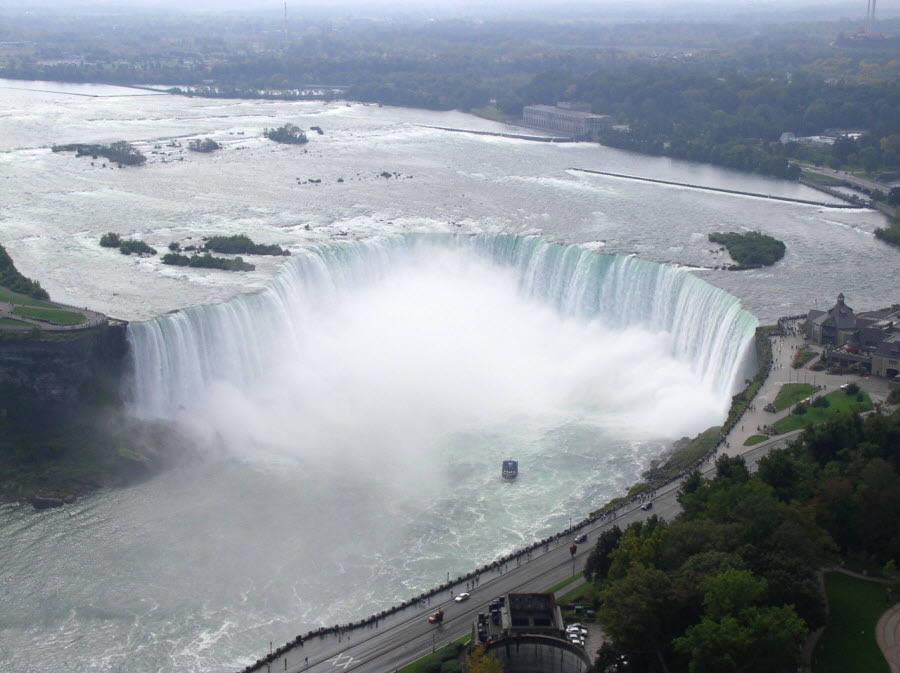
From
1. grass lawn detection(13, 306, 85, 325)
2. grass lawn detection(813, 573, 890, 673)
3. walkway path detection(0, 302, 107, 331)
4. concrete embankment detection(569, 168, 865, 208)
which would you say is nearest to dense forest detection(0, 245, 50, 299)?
walkway path detection(0, 302, 107, 331)

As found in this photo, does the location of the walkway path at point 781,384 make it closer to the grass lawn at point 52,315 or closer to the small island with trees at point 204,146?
the grass lawn at point 52,315

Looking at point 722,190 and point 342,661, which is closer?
point 342,661

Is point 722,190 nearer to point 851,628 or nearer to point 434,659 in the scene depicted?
point 851,628

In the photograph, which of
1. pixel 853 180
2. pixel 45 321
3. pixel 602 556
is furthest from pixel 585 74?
pixel 602 556

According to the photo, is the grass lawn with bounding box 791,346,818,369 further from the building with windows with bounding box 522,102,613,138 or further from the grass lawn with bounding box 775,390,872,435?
the building with windows with bounding box 522,102,613,138

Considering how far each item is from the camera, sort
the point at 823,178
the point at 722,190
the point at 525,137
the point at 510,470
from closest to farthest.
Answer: the point at 510,470, the point at 722,190, the point at 823,178, the point at 525,137

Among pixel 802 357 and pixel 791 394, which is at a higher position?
pixel 802 357

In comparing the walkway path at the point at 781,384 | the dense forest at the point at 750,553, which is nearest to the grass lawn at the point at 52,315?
the dense forest at the point at 750,553
